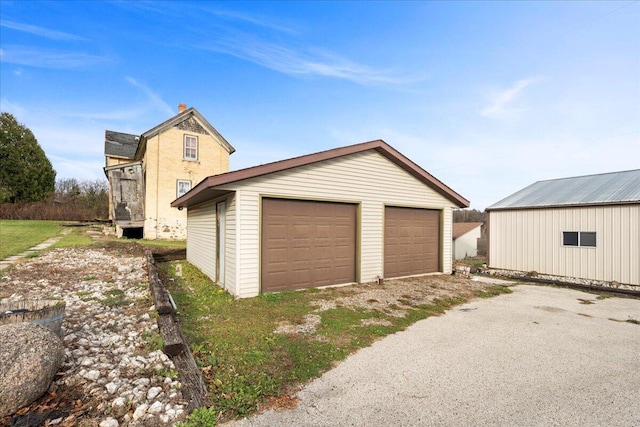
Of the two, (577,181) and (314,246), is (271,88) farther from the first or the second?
(577,181)

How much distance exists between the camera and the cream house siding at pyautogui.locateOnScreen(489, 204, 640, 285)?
10.3 meters

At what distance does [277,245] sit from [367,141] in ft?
14.3

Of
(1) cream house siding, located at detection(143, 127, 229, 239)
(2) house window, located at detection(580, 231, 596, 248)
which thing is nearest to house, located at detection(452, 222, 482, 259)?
(2) house window, located at detection(580, 231, 596, 248)

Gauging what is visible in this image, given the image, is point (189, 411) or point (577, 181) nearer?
point (189, 411)

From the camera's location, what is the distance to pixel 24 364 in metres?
2.72

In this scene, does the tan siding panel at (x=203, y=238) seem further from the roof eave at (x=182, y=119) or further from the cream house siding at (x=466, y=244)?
the cream house siding at (x=466, y=244)

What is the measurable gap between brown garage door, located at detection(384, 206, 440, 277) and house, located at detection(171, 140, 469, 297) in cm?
4

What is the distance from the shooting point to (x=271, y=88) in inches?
604

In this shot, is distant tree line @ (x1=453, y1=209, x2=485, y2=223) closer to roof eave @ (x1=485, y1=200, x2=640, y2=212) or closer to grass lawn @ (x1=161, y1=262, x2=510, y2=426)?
roof eave @ (x1=485, y1=200, x2=640, y2=212)

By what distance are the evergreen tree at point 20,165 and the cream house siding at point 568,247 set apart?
133ft

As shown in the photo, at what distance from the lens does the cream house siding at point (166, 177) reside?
60.3 feet

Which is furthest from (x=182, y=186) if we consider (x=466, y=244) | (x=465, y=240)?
(x=466, y=244)

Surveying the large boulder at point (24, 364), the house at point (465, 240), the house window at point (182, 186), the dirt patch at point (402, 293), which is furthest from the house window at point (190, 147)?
the house at point (465, 240)

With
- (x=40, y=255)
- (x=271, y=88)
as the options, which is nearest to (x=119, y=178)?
(x=40, y=255)
